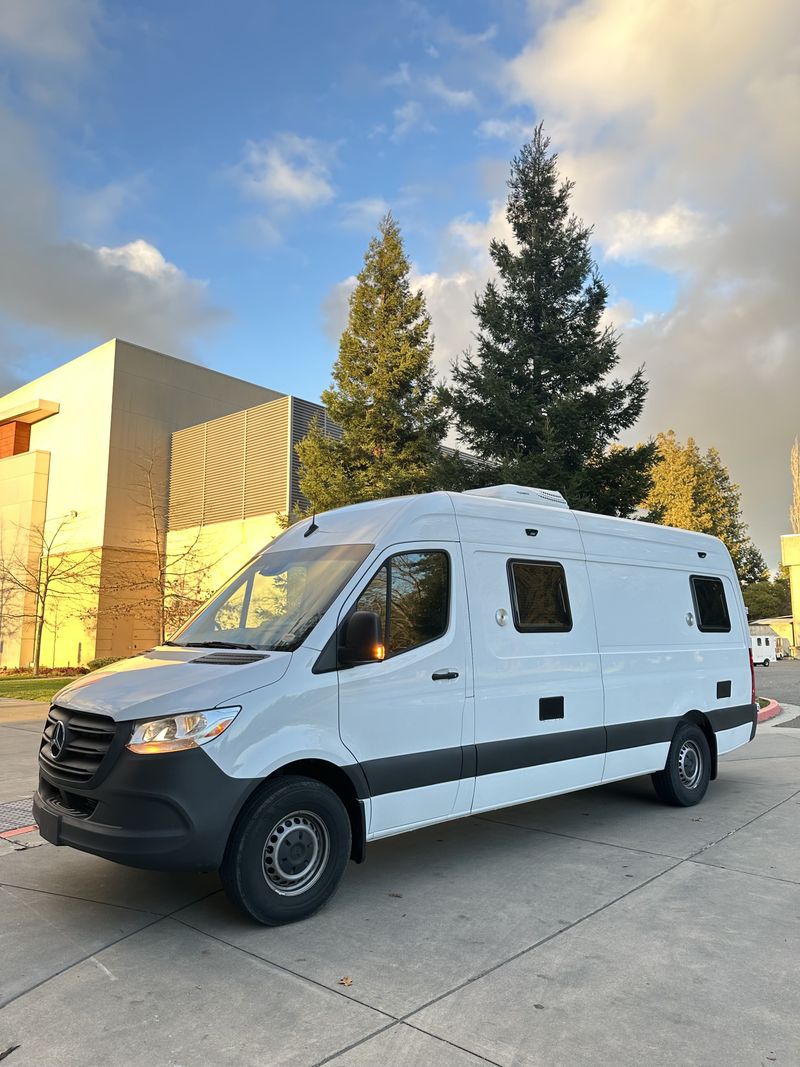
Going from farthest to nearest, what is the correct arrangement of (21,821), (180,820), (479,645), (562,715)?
(21,821) < (562,715) < (479,645) < (180,820)

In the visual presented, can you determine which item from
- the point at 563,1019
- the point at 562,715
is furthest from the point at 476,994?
the point at 562,715

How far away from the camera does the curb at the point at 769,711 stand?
1383 centimetres

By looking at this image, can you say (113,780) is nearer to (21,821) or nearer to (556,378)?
(21,821)

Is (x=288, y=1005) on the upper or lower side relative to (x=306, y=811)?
lower

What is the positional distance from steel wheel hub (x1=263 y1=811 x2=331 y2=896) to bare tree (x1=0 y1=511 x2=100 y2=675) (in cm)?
2766

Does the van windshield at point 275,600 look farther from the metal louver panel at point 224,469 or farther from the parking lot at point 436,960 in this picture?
the metal louver panel at point 224,469

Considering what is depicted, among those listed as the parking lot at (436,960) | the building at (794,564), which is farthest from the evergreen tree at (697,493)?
the parking lot at (436,960)

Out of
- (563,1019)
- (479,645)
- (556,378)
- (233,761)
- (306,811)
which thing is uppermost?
(556,378)

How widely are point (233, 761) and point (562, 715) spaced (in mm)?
2758

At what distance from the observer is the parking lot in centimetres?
298

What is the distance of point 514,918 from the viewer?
14.0ft

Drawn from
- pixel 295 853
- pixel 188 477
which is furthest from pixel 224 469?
pixel 295 853

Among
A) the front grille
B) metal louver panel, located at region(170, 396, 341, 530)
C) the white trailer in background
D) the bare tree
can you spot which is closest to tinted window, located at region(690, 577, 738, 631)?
the front grille

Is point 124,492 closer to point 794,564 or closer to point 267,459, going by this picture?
point 267,459
